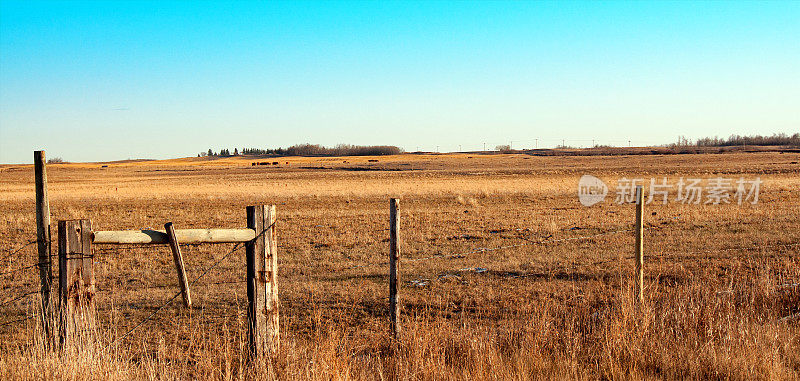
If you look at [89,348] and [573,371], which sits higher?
[89,348]

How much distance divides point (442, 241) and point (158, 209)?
51.6ft

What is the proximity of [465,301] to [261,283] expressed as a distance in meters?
4.15

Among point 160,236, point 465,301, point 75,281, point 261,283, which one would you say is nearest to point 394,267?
point 261,283

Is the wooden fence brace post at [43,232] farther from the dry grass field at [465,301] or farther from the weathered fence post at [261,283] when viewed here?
the weathered fence post at [261,283]

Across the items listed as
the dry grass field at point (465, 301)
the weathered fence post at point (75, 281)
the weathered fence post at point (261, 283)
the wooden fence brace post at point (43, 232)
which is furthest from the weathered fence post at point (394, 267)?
the wooden fence brace post at point (43, 232)

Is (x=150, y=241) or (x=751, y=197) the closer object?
(x=150, y=241)

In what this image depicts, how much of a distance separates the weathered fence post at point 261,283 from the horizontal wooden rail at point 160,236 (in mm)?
205

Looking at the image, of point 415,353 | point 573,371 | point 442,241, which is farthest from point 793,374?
point 442,241

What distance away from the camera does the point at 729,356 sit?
16.6ft

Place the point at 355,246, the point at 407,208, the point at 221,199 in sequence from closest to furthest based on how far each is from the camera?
1. the point at 355,246
2. the point at 407,208
3. the point at 221,199

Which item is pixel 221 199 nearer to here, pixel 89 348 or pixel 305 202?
pixel 305 202

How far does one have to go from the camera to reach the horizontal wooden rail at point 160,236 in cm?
479

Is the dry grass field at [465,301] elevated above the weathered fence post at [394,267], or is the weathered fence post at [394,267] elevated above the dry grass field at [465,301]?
the weathered fence post at [394,267]

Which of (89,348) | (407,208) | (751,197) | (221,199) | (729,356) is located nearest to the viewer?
(89,348)
